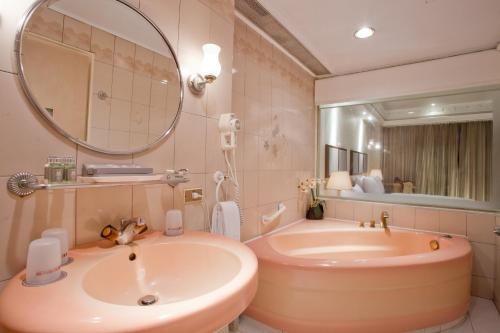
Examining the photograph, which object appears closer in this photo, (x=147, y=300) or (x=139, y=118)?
(x=147, y=300)

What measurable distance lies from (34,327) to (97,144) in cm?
66

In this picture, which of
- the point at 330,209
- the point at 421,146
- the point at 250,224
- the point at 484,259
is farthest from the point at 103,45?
the point at 484,259

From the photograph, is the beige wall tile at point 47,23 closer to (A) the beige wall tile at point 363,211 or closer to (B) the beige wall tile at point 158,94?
(B) the beige wall tile at point 158,94

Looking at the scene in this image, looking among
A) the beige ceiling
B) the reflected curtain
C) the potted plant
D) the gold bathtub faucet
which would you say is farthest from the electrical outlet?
the reflected curtain

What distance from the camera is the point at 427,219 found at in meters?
2.50

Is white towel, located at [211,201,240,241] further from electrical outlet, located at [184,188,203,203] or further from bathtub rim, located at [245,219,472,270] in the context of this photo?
bathtub rim, located at [245,219,472,270]

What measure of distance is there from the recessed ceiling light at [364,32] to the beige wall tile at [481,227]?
1911 millimetres

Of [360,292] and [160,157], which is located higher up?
[160,157]

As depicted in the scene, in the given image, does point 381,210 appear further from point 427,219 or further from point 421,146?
point 421,146

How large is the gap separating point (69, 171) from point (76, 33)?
0.53 metres

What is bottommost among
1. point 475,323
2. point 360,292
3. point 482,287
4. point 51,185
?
point 475,323

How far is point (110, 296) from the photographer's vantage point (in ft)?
2.59

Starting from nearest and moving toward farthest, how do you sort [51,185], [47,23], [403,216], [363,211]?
[51,185], [47,23], [403,216], [363,211]

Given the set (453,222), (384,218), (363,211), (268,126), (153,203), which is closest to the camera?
(153,203)
